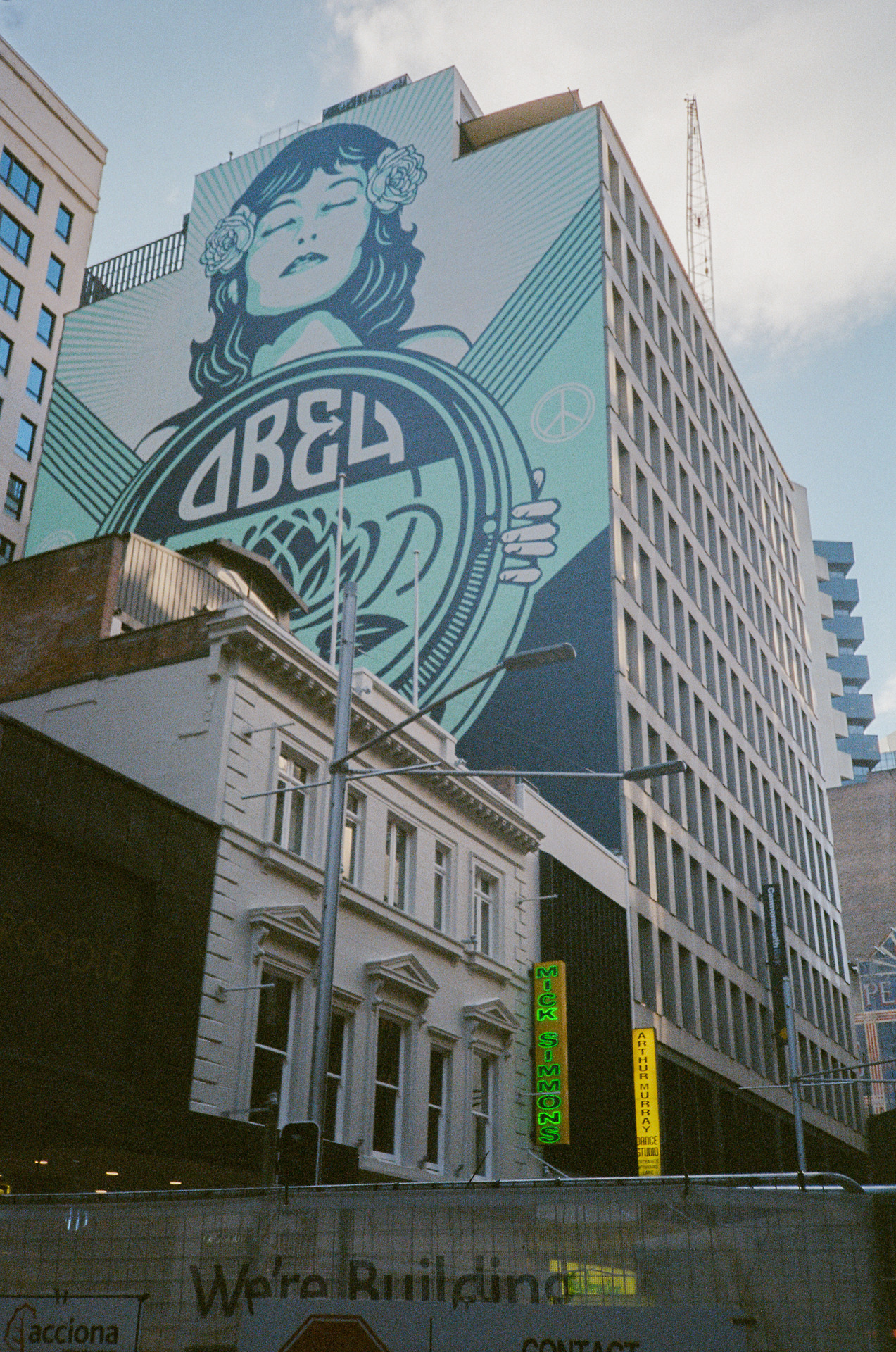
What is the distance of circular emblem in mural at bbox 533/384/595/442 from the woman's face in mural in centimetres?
1285

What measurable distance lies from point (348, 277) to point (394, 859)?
34.8 meters

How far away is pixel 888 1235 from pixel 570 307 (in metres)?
47.6

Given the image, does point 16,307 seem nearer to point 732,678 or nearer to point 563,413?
point 563,413

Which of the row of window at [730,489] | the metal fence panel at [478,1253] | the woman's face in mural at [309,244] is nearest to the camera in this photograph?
the metal fence panel at [478,1253]

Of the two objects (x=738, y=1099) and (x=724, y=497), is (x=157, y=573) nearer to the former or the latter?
(x=738, y=1099)

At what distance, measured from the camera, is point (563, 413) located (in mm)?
49906

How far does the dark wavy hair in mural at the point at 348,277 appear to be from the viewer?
184ft

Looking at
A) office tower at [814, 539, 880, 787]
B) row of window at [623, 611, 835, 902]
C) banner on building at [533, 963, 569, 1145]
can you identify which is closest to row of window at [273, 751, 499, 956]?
banner on building at [533, 963, 569, 1145]

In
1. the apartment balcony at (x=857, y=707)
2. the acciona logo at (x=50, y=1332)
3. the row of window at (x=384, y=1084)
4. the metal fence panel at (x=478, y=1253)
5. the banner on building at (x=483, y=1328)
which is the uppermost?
the apartment balcony at (x=857, y=707)

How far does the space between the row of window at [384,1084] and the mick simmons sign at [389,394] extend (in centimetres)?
1556

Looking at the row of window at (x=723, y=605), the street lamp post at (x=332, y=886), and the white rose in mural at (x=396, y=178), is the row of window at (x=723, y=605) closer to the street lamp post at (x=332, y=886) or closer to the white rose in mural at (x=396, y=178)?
the white rose in mural at (x=396, y=178)

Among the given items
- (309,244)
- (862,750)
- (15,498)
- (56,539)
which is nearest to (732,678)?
(309,244)

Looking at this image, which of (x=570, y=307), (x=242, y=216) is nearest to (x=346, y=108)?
(x=242, y=216)

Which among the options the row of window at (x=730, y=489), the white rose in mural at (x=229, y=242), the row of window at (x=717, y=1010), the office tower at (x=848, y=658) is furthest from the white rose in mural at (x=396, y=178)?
the office tower at (x=848, y=658)
